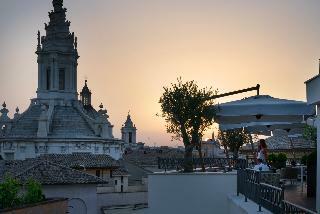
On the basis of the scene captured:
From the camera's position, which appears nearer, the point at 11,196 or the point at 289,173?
the point at 289,173

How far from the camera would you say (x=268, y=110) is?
1202 cm

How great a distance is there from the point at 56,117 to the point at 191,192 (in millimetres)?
61596

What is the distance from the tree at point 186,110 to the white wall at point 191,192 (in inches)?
243

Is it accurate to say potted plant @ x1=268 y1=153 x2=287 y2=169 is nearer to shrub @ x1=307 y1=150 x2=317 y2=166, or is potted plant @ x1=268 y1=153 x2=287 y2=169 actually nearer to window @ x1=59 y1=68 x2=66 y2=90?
shrub @ x1=307 y1=150 x2=317 y2=166

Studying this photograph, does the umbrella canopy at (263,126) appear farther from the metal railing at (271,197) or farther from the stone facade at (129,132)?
the stone facade at (129,132)

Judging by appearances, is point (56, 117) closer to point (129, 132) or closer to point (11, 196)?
point (129, 132)

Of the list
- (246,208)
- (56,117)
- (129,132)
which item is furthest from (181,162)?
(129,132)

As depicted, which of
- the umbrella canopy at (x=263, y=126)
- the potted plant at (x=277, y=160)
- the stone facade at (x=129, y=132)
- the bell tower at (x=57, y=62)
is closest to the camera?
the umbrella canopy at (x=263, y=126)

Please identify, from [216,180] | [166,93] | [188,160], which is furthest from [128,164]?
[216,180]

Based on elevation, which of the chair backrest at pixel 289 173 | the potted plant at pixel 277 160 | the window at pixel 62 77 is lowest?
the chair backrest at pixel 289 173

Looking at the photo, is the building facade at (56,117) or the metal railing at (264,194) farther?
the building facade at (56,117)

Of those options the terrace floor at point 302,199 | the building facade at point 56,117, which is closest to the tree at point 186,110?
the terrace floor at point 302,199

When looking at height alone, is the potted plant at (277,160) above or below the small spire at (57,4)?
below

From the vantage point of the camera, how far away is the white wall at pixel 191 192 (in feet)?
51.9
